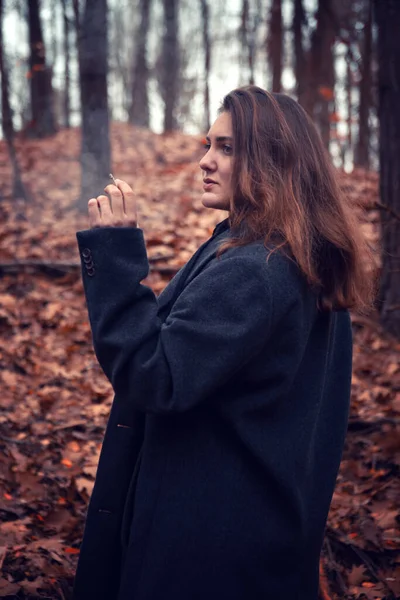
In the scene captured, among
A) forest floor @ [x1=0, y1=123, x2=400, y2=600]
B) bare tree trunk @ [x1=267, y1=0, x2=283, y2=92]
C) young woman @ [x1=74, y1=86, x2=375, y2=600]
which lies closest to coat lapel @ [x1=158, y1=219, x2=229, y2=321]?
young woman @ [x1=74, y1=86, x2=375, y2=600]

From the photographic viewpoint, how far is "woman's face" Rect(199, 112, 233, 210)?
2.00 m

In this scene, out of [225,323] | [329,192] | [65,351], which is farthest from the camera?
[65,351]

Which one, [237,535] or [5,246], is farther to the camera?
[5,246]

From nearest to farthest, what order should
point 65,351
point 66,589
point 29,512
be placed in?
point 66,589
point 29,512
point 65,351

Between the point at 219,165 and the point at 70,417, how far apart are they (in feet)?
10.5

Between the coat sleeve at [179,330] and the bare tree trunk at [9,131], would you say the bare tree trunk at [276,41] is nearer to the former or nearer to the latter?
the bare tree trunk at [9,131]

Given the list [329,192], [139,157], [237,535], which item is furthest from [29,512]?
[139,157]

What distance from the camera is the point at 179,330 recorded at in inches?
68.6

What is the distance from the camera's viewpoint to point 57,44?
88.6 ft

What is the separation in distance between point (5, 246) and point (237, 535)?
675cm

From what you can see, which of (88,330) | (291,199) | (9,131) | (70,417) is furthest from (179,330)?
(9,131)

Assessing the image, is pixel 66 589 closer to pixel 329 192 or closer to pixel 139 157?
pixel 329 192

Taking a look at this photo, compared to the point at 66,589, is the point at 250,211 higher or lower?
higher

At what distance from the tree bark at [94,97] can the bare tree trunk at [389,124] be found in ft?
13.7
